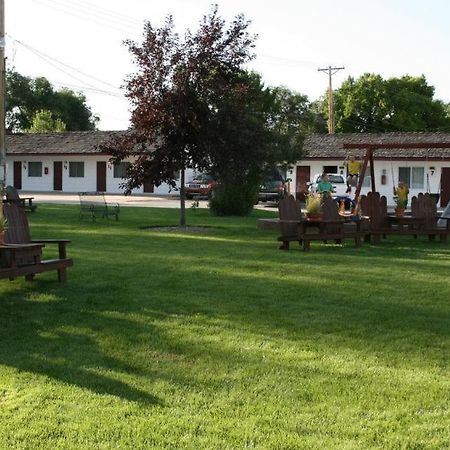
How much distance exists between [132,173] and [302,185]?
2518cm

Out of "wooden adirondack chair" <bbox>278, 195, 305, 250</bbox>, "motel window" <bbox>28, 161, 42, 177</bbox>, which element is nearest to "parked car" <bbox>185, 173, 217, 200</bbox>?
"motel window" <bbox>28, 161, 42, 177</bbox>

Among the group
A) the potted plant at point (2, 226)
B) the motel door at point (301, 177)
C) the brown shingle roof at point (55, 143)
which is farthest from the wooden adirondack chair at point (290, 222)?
the brown shingle roof at point (55, 143)

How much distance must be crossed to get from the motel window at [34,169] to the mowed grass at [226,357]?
42.9 m

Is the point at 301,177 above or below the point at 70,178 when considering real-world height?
above

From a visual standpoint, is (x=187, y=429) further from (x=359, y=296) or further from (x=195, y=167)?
(x=195, y=167)

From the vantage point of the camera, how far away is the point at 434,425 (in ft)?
15.5

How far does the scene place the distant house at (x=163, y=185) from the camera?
41094 millimetres

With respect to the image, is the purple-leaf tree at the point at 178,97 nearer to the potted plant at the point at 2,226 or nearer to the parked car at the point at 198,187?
the potted plant at the point at 2,226

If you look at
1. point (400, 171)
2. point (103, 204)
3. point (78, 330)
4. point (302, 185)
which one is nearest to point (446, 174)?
point (400, 171)

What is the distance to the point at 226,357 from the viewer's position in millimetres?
6340

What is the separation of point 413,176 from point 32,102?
5269 centimetres

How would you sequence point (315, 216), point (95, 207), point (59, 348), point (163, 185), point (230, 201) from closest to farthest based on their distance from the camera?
point (59, 348), point (315, 216), point (95, 207), point (230, 201), point (163, 185)

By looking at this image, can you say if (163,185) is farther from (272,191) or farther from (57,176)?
(272,191)

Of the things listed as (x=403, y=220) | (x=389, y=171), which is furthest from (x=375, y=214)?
(x=389, y=171)
